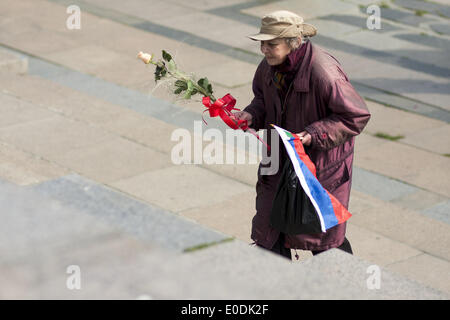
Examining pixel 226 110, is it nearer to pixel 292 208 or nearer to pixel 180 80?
pixel 180 80

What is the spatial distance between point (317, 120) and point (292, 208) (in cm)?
51

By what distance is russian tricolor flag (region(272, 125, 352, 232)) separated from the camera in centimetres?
504

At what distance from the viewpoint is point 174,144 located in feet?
28.2

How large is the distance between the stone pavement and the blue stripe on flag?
0.60ft

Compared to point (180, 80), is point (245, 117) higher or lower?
lower
